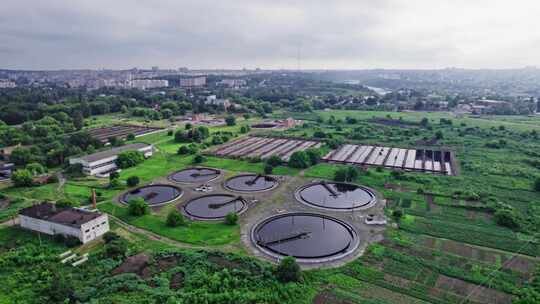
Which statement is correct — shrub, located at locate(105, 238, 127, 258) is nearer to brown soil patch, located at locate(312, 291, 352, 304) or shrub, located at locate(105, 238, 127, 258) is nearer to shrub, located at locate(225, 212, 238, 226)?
shrub, located at locate(225, 212, 238, 226)

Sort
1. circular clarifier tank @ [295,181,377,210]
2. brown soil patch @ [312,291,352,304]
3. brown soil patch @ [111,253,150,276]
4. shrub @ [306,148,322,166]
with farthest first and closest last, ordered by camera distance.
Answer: shrub @ [306,148,322,166] < circular clarifier tank @ [295,181,377,210] < brown soil patch @ [111,253,150,276] < brown soil patch @ [312,291,352,304]

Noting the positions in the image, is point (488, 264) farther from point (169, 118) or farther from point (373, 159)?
point (169, 118)

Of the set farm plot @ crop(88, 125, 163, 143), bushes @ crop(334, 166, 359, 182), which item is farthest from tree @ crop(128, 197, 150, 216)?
farm plot @ crop(88, 125, 163, 143)

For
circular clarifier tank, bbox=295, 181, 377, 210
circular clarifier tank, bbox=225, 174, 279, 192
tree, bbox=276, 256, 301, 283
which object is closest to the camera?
tree, bbox=276, 256, 301, 283

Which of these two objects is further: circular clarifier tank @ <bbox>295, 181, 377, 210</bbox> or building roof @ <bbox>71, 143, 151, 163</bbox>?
building roof @ <bbox>71, 143, 151, 163</bbox>

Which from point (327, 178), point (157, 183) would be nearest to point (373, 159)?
point (327, 178)

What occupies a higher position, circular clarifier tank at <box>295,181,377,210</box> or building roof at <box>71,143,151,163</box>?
building roof at <box>71,143,151,163</box>

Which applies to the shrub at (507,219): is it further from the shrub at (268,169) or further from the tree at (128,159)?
the tree at (128,159)
